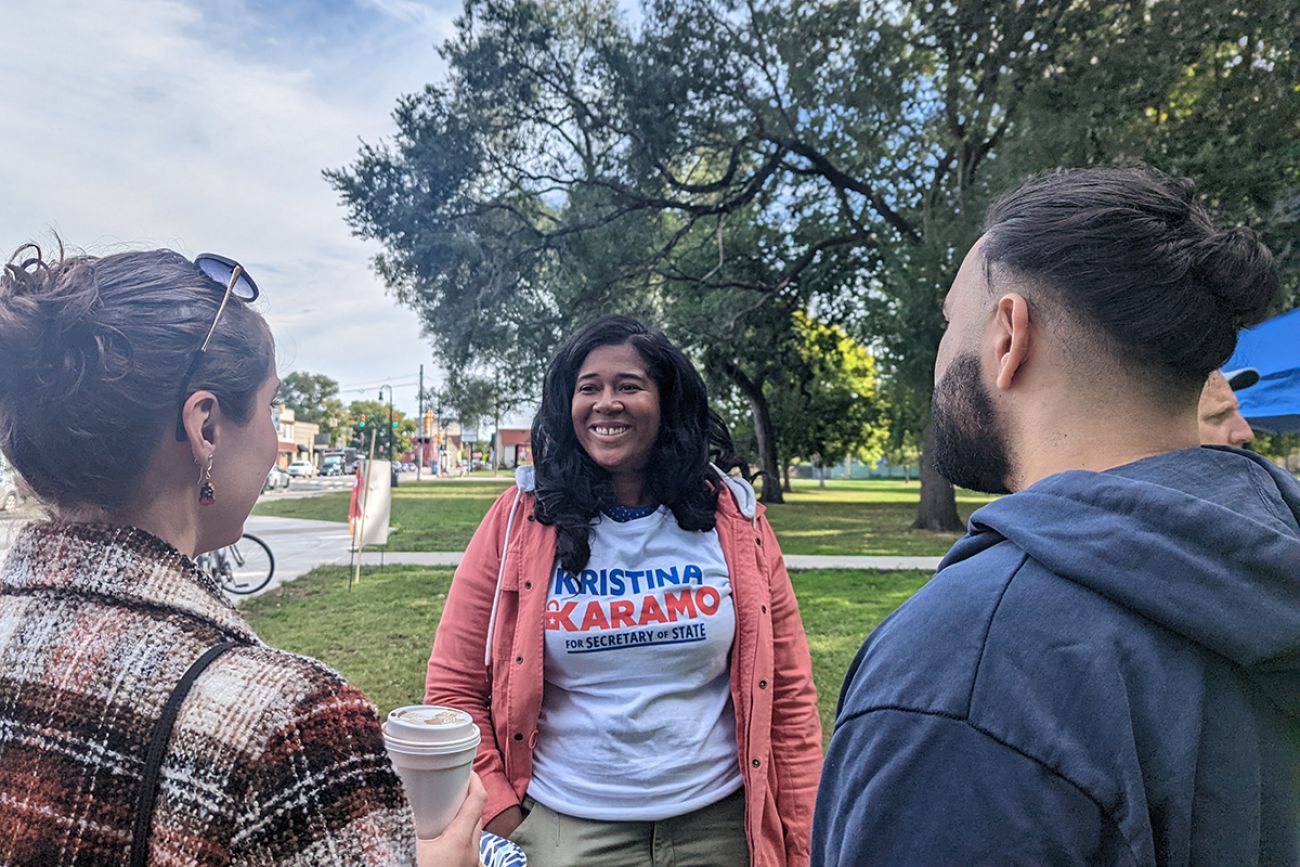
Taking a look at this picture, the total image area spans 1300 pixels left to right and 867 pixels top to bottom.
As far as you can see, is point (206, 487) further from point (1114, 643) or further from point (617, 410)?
point (617, 410)

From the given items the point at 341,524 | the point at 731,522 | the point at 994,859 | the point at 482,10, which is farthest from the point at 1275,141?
the point at 341,524

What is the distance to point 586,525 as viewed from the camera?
230 centimetres

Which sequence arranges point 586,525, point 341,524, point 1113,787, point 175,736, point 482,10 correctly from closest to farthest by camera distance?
1. point 1113,787
2. point 175,736
3. point 586,525
4. point 482,10
5. point 341,524

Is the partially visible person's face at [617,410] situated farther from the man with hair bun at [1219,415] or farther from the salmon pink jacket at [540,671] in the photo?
the man with hair bun at [1219,415]

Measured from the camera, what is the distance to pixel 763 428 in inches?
Result: 1129

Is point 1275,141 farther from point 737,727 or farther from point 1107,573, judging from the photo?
point 1107,573

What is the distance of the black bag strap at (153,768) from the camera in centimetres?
92

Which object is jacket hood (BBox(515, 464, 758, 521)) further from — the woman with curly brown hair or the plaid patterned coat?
the plaid patterned coat

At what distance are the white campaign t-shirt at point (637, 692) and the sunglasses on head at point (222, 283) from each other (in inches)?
46.4

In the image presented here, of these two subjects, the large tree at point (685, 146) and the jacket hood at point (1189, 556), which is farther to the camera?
the large tree at point (685, 146)

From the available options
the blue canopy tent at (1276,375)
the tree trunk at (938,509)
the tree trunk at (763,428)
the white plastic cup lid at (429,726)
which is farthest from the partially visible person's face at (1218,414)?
the tree trunk at (763,428)

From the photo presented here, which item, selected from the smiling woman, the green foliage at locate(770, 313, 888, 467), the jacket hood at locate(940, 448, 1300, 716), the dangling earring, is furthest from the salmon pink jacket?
the green foliage at locate(770, 313, 888, 467)

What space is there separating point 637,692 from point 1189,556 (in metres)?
1.48

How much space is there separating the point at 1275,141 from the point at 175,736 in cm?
1017
